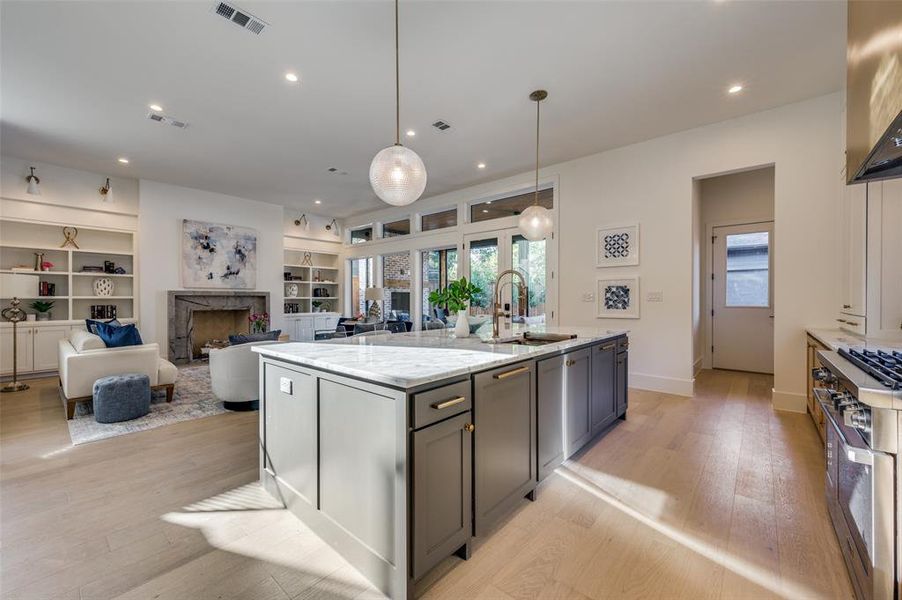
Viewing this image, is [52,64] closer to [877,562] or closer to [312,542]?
[312,542]

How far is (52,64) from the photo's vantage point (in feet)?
10.2

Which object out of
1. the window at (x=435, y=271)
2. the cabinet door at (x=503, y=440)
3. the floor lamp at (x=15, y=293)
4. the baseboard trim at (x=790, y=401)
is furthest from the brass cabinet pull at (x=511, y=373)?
the floor lamp at (x=15, y=293)

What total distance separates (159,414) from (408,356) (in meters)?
3.46

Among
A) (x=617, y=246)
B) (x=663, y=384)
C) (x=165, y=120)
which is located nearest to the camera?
(x=165, y=120)

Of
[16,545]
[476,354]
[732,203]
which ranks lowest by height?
[16,545]

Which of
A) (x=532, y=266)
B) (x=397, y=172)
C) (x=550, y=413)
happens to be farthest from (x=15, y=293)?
(x=532, y=266)

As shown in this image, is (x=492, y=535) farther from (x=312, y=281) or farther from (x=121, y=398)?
(x=312, y=281)

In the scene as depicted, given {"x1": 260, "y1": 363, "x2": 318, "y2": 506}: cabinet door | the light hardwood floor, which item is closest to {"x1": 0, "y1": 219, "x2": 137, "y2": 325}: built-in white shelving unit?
the light hardwood floor

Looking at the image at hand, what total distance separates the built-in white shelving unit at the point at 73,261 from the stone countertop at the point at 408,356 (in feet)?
19.5

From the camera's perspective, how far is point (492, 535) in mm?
1856

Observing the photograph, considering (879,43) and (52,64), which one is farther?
(52,64)

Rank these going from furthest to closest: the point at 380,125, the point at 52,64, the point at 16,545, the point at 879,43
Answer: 1. the point at 380,125
2. the point at 52,64
3. the point at 16,545
4. the point at 879,43

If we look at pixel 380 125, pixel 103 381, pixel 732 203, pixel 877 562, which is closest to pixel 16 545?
pixel 103 381

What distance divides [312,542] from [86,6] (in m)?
3.80
